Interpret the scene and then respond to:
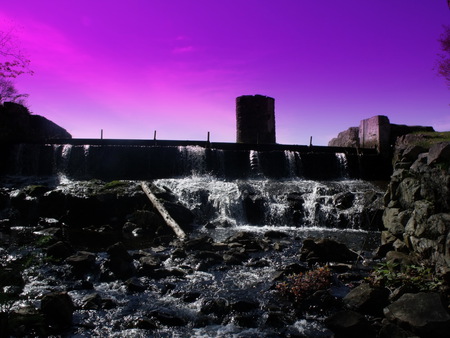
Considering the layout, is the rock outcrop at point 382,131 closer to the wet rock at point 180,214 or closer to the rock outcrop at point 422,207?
the rock outcrop at point 422,207

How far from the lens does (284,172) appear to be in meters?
21.0

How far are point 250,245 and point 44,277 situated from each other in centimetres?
547

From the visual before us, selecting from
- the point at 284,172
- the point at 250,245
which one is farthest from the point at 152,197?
the point at 284,172

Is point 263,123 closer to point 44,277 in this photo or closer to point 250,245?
point 250,245

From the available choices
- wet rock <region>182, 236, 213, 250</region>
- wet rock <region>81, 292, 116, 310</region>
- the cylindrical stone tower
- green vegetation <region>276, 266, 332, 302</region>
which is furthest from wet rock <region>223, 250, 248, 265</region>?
the cylindrical stone tower

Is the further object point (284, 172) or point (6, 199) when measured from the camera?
point (284, 172)

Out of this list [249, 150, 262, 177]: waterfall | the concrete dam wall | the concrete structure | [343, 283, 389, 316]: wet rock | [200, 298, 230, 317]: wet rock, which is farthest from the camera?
the concrete structure

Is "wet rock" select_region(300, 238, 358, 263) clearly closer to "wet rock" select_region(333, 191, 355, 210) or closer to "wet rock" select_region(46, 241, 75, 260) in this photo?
"wet rock" select_region(333, 191, 355, 210)

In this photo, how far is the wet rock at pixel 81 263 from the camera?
729cm

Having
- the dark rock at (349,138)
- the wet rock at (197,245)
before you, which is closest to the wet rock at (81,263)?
the wet rock at (197,245)

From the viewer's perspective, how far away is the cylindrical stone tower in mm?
27031

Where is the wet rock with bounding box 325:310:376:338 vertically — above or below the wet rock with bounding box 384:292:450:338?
below

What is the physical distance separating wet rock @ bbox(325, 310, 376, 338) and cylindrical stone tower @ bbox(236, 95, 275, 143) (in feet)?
74.3

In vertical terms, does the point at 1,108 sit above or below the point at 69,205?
above
